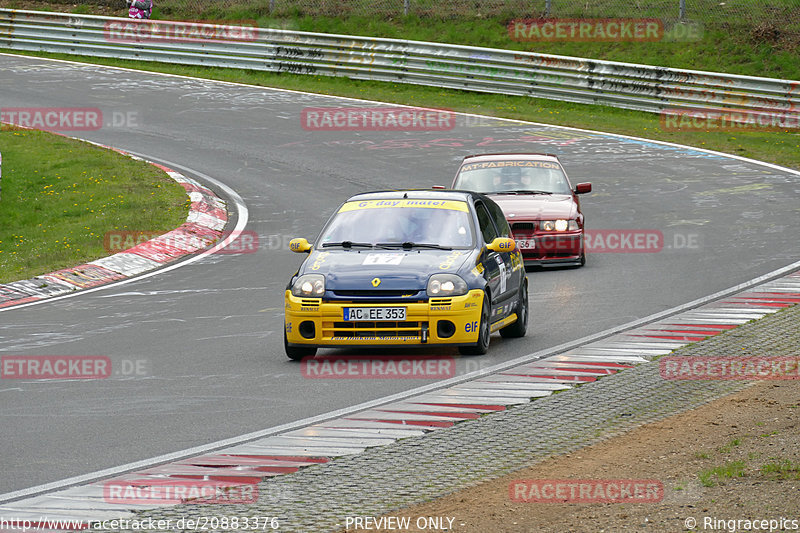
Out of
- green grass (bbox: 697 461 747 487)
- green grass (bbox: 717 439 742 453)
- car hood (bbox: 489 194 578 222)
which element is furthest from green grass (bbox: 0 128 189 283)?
green grass (bbox: 697 461 747 487)

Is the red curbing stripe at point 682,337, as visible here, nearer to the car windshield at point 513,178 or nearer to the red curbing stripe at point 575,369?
the red curbing stripe at point 575,369

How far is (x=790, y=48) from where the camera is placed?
31000mm

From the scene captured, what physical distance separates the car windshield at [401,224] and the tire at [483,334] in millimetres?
781

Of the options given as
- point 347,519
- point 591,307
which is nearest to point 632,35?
point 591,307

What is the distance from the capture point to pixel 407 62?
32.9 metres

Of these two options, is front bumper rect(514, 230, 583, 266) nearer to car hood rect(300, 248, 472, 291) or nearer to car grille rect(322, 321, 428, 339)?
car hood rect(300, 248, 472, 291)

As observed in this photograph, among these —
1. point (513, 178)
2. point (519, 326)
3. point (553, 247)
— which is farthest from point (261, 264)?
point (519, 326)

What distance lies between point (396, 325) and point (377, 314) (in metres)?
0.19

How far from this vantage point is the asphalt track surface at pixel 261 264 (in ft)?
29.5

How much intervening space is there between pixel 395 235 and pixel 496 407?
3.13 meters

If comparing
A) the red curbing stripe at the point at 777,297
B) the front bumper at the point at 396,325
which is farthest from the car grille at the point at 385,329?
the red curbing stripe at the point at 777,297

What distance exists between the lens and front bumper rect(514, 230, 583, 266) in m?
16.4

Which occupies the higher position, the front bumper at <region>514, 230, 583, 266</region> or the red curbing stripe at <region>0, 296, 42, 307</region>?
the front bumper at <region>514, 230, 583, 266</region>

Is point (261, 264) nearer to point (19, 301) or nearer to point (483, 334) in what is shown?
point (19, 301)
